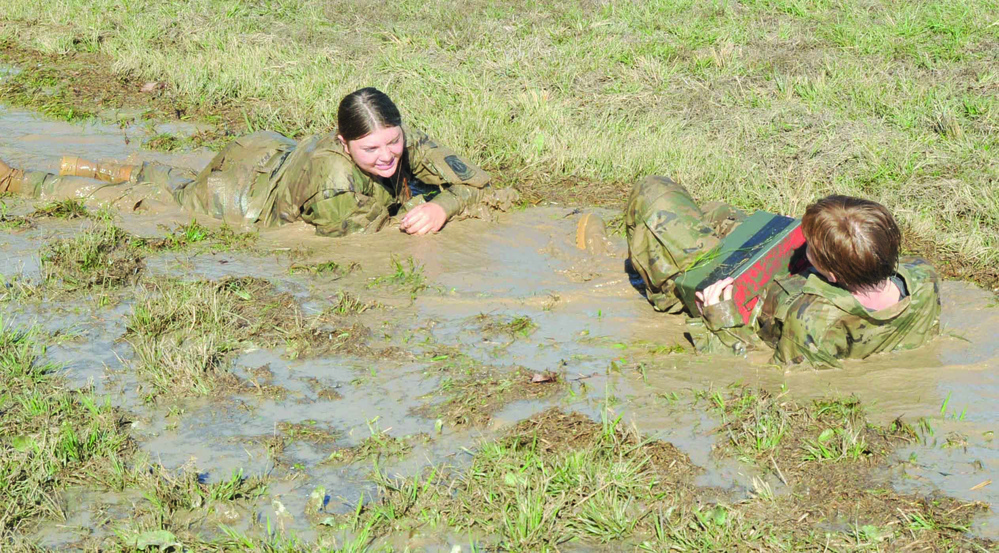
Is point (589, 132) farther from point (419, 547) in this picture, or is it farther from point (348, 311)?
point (419, 547)

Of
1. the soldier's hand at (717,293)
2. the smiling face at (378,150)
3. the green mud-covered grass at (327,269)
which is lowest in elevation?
the green mud-covered grass at (327,269)

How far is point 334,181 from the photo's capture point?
6293mm

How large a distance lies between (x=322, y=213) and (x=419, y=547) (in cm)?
330

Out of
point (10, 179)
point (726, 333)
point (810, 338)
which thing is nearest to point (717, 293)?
point (726, 333)

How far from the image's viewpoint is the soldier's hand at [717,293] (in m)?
4.84

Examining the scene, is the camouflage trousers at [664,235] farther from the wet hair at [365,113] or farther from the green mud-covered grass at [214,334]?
the wet hair at [365,113]

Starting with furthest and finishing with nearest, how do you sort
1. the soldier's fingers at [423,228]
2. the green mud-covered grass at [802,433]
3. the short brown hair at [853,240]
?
the soldier's fingers at [423,228], the short brown hair at [853,240], the green mud-covered grass at [802,433]

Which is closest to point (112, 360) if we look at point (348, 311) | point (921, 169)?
point (348, 311)

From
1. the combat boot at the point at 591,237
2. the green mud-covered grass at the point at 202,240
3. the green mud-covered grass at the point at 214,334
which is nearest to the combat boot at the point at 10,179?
the green mud-covered grass at the point at 202,240

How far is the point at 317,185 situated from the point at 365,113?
60cm

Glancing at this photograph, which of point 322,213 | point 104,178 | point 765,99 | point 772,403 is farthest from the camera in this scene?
point 765,99

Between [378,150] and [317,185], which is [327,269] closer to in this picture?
[317,185]

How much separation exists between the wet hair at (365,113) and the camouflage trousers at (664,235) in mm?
1617

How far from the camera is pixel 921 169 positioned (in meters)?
7.05
